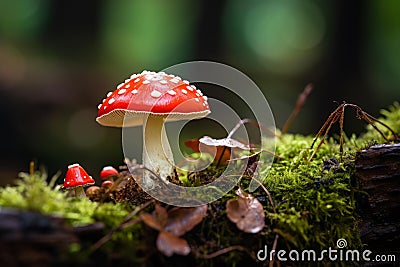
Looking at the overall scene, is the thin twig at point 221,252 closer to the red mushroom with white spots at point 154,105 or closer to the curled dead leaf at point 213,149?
the red mushroom with white spots at point 154,105

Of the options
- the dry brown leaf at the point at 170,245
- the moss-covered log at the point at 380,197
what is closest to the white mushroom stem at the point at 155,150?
the dry brown leaf at the point at 170,245

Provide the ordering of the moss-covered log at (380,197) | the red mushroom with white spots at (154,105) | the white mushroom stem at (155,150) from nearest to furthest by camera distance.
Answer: the moss-covered log at (380,197) < the red mushroom with white spots at (154,105) < the white mushroom stem at (155,150)

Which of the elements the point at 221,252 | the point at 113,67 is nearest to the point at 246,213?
the point at 221,252

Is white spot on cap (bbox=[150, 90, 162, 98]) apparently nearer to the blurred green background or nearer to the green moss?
the green moss

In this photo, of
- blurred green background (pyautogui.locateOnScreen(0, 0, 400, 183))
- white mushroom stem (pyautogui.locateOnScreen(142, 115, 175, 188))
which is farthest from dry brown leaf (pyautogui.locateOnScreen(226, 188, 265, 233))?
blurred green background (pyautogui.locateOnScreen(0, 0, 400, 183))

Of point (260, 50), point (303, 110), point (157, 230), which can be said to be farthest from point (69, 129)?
point (260, 50)
